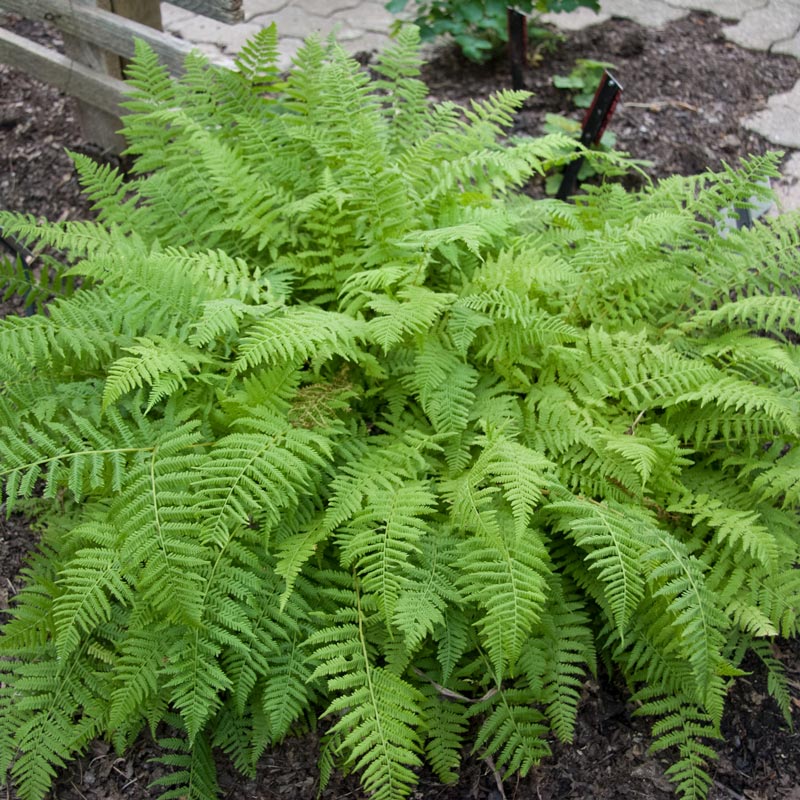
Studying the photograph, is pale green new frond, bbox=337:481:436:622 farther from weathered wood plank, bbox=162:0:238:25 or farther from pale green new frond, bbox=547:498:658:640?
weathered wood plank, bbox=162:0:238:25

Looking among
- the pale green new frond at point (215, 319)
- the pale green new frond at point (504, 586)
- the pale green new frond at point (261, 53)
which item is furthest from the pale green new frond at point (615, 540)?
the pale green new frond at point (261, 53)

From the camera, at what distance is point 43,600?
78.9 inches

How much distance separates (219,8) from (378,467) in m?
1.99

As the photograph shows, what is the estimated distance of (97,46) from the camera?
3320 mm

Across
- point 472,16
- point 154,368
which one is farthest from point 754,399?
point 472,16

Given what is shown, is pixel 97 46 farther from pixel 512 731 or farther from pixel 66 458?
pixel 512 731

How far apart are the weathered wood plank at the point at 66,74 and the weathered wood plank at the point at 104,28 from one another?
0.47ft

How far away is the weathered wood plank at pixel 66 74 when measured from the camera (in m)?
3.36

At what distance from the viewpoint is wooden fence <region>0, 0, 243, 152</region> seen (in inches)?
122

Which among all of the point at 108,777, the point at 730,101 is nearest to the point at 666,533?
the point at 108,777

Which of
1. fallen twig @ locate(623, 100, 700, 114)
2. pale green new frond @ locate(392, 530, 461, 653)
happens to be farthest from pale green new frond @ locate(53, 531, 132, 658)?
fallen twig @ locate(623, 100, 700, 114)

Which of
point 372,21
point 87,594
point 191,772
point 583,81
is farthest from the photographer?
point 372,21

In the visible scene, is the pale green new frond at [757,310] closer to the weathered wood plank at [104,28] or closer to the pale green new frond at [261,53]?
the pale green new frond at [261,53]

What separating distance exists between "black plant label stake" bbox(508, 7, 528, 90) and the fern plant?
1.47m
